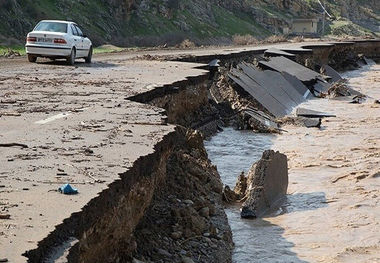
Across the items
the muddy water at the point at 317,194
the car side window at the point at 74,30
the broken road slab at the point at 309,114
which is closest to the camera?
the muddy water at the point at 317,194

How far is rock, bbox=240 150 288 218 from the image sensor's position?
33.3 ft

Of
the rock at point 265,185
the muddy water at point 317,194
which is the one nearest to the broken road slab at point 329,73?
the muddy water at point 317,194

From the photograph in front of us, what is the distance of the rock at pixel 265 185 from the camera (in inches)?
400

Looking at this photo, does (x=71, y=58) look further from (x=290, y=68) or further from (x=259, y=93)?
(x=290, y=68)

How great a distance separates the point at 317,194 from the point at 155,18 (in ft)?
144

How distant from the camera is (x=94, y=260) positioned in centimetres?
522

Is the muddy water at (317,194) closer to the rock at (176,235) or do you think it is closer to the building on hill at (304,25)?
the rock at (176,235)

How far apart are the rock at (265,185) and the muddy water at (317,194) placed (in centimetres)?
16

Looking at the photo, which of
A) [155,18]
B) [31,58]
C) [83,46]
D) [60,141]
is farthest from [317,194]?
[155,18]

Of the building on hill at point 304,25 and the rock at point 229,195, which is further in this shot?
the building on hill at point 304,25

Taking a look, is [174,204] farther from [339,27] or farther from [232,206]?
[339,27]

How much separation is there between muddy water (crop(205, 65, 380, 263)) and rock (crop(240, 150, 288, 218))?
0.53ft

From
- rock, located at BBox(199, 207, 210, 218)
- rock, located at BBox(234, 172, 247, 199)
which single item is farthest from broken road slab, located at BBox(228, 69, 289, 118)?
rock, located at BBox(199, 207, 210, 218)

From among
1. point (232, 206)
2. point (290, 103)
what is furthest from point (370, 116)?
point (232, 206)
